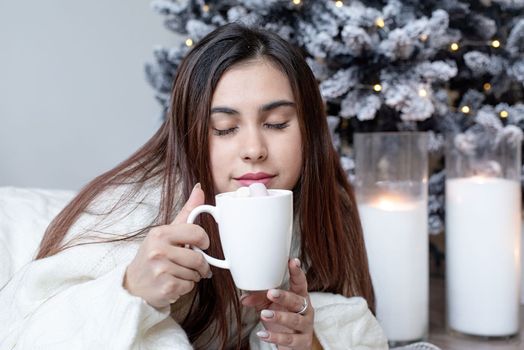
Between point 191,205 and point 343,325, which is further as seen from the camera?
point 343,325

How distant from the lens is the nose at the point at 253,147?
1.10 metres

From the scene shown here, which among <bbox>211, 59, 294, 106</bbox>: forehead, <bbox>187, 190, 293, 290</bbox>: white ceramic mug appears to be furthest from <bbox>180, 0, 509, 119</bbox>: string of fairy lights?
<bbox>187, 190, 293, 290</bbox>: white ceramic mug

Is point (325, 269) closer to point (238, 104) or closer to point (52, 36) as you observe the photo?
point (238, 104)

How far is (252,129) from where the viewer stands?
1.12 metres

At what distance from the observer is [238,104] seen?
44.3 inches

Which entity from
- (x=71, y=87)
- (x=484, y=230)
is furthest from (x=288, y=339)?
(x=71, y=87)

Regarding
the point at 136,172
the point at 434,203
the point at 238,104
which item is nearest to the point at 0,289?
the point at 136,172

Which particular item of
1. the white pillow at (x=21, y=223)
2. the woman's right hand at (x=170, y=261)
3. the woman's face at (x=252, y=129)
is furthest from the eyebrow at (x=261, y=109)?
the white pillow at (x=21, y=223)

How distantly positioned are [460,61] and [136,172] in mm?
1104

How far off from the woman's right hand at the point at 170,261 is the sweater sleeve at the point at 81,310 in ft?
0.09

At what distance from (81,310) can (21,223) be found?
0.46 metres

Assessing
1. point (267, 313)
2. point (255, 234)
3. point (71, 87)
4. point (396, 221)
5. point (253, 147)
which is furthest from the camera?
point (71, 87)

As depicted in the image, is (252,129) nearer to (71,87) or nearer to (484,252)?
(484,252)

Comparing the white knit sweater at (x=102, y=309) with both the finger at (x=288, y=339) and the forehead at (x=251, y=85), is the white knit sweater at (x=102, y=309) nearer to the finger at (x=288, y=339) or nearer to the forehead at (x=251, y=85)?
the finger at (x=288, y=339)
